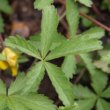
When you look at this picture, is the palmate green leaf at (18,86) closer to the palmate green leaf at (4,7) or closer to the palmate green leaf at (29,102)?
the palmate green leaf at (29,102)

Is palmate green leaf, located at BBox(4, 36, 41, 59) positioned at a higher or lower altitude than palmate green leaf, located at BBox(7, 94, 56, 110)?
higher

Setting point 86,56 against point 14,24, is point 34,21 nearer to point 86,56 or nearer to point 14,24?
point 14,24

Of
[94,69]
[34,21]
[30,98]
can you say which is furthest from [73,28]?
[34,21]

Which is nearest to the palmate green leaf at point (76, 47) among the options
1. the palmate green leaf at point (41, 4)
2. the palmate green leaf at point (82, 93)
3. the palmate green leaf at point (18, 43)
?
the palmate green leaf at point (18, 43)

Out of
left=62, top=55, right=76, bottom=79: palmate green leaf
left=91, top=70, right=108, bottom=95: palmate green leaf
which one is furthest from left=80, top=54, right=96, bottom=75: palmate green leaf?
left=62, top=55, right=76, bottom=79: palmate green leaf

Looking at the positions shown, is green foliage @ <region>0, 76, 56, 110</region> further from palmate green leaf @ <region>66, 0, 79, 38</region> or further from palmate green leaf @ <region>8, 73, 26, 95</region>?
palmate green leaf @ <region>66, 0, 79, 38</region>

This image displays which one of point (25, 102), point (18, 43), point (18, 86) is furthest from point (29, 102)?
point (18, 43)
